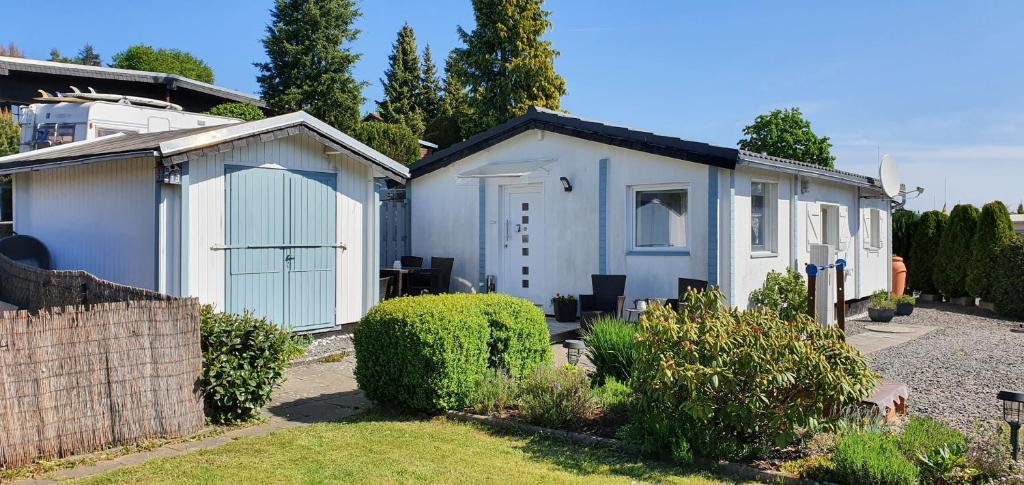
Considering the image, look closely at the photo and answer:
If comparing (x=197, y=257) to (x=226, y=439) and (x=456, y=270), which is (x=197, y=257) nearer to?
(x=226, y=439)

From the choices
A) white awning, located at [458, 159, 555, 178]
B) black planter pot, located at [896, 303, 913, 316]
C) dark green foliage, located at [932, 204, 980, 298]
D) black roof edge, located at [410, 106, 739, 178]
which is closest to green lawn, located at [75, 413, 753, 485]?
black roof edge, located at [410, 106, 739, 178]

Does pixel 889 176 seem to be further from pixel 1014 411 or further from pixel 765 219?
pixel 1014 411

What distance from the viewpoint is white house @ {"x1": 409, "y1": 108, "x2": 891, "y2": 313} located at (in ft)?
38.6

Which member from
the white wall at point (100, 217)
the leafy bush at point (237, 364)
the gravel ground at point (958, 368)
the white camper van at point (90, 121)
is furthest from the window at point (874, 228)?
the white wall at point (100, 217)

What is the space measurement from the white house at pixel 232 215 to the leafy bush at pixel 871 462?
22.9 ft

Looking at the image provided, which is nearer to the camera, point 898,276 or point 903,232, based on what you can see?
point 898,276

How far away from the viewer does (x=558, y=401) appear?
6508 mm

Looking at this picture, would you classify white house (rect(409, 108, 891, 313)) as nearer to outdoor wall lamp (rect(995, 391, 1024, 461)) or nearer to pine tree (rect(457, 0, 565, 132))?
outdoor wall lamp (rect(995, 391, 1024, 461))

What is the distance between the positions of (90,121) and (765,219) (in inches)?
537

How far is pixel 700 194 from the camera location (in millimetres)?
11773

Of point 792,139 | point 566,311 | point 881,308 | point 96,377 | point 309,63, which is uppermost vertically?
point 309,63

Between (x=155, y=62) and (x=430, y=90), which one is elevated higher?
(x=155, y=62)

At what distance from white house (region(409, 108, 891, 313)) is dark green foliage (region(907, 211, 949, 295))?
5520 millimetres

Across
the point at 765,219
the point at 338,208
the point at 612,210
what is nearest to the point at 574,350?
the point at 338,208
